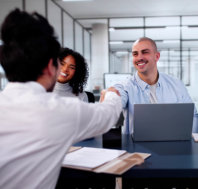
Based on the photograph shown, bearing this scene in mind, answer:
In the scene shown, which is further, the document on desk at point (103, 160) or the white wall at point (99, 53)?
the white wall at point (99, 53)

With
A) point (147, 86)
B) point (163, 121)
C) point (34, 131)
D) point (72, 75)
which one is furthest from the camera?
point (72, 75)

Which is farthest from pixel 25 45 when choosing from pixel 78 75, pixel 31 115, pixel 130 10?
pixel 130 10

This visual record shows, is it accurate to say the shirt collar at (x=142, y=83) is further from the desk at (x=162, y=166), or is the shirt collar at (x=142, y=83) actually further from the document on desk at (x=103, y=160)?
Answer: the document on desk at (x=103, y=160)

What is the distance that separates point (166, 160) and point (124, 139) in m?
0.46

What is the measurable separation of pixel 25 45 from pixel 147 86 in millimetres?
1584

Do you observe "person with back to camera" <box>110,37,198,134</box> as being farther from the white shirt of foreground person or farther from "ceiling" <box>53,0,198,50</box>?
"ceiling" <box>53,0,198,50</box>

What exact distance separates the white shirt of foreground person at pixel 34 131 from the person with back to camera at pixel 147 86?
53.0 inches

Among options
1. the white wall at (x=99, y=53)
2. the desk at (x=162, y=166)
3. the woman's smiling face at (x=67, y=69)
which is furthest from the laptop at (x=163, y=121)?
the white wall at (x=99, y=53)

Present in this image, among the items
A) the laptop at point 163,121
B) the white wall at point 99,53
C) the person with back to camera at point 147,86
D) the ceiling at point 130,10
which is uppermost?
the ceiling at point 130,10

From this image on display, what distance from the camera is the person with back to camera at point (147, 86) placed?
2.24 metres

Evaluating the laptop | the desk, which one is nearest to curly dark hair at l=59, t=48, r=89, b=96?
the desk

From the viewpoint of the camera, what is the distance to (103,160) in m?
1.13

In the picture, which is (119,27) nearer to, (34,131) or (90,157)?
(90,157)

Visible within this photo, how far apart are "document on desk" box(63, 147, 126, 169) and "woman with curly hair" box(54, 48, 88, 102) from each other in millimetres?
1159
